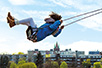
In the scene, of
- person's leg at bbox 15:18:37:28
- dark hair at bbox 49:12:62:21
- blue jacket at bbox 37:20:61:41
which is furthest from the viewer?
dark hair at bbox 49:12:62:21

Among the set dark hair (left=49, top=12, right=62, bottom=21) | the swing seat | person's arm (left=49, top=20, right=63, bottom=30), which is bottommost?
the swing seat

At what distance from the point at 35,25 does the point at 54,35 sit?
0.82 metres

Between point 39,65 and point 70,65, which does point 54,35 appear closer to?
point 39,65

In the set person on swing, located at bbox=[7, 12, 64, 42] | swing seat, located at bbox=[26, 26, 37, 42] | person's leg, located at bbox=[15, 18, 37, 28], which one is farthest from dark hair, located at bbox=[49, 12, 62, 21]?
swing seat, located at bbox=[26, 26, 37, 42]

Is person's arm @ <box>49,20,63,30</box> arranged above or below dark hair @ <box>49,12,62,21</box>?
below

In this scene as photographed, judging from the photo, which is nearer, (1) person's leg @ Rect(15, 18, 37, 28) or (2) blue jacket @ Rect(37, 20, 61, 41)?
(1) person's leg @ Rect(15, 18, 37, 28)

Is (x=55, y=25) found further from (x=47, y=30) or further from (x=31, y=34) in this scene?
(x=31, y=34)

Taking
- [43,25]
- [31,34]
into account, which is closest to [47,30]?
[43,25]

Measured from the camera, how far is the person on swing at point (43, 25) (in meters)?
Result: 6.44

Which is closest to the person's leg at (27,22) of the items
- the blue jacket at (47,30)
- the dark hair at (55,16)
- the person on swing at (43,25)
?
the person on swing at (43,25)

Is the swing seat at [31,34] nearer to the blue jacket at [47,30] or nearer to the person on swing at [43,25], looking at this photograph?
the person on swing at [43,25]

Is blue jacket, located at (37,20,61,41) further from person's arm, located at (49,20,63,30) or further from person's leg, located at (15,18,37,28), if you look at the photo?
person's leg, located at (15,18,37,28)

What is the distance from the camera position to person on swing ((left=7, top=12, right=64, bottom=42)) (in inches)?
254

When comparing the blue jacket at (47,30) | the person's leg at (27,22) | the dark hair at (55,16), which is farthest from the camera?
the dark hair at (55,16)
